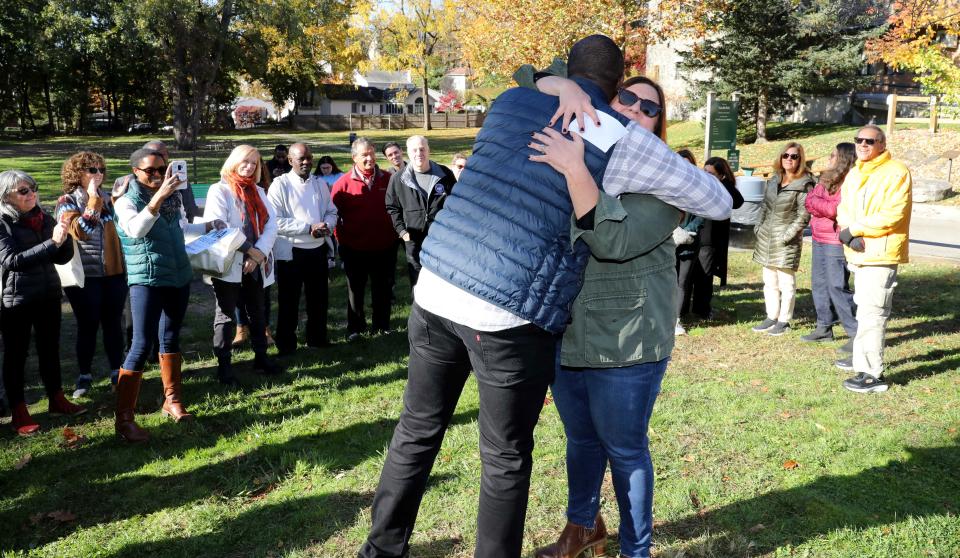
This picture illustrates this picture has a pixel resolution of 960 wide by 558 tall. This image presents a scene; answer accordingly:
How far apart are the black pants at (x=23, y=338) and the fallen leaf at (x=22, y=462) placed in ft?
2.19

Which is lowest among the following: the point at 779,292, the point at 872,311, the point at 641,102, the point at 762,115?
the point at 779,292

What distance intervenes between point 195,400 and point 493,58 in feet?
74.8

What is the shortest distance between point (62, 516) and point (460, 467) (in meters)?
2.20

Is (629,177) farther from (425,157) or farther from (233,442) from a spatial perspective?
(425,157)

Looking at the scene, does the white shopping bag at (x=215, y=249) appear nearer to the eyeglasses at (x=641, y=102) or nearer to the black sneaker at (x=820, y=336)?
the eyeglasses at (x=641, y=102)

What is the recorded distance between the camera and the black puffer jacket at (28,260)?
500cm

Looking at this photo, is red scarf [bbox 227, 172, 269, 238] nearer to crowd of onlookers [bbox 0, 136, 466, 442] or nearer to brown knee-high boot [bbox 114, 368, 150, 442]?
crowd of onlookers [bbox 0, 136, 466, 442]

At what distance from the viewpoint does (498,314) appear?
2.44m

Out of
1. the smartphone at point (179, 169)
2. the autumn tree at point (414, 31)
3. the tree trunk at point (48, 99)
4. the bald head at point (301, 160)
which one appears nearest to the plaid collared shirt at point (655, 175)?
the smartphone at point (179, 169)

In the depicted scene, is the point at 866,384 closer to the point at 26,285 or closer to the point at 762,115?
the point at 26,285

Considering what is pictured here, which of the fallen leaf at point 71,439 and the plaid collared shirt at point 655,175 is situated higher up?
the plaid collared shirt at point 655,175

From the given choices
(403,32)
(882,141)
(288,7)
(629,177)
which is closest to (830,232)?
(882,141)

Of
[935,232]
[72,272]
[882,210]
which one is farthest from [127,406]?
[935,232]

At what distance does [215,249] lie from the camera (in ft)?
18.0
